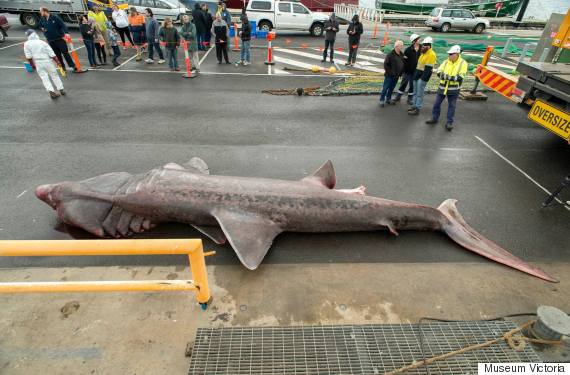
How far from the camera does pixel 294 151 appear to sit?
7117 millimetres

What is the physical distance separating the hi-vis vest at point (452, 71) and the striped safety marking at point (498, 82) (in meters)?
1.31

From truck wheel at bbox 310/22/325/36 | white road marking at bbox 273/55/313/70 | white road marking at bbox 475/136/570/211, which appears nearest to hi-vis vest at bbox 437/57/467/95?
white road marking at bbox 475/136/570/211

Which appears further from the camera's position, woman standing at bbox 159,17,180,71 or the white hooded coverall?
woman standing at bbox 159,17,180,71

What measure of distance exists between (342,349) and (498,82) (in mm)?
8897

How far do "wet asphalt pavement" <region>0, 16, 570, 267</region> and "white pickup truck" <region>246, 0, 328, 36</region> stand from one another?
1196 centimetres

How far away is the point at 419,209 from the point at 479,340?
1863 mm

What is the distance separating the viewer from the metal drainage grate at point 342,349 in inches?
115

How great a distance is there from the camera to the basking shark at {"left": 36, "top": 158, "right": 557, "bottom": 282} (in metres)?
4.30

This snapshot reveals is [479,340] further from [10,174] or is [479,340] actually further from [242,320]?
[10,174]

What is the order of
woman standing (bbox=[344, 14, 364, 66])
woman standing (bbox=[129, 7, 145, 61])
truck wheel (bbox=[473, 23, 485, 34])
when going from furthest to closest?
truck wheel (bbox=[473, 23, 485, 34]) → woman standing (bbox=[129, 7, 145, 61]) → woman standing (bbox=[344, 14, 364, 66])

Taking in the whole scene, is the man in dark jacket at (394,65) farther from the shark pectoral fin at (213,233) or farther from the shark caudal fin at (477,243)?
the shark pectoral fin at (213,233)

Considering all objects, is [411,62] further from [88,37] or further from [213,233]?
[88,37]

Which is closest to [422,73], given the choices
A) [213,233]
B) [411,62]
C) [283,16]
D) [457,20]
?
[411,62]

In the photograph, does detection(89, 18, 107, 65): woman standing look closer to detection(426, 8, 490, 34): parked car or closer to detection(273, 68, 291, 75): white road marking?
detection(273, 68, 291, 75): white road marking
